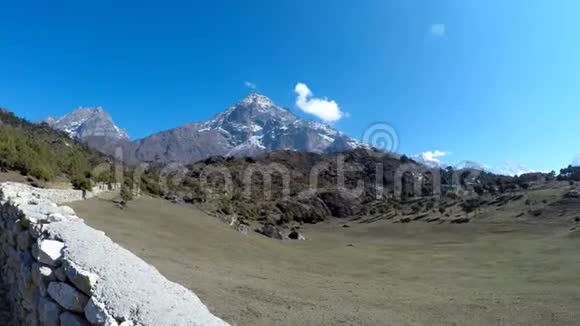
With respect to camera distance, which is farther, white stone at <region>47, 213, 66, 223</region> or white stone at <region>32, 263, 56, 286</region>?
white stone at <region>47, 213, 66, 223</region>

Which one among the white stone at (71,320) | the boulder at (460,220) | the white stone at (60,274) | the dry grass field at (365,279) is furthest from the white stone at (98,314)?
the boulder at (460,220)

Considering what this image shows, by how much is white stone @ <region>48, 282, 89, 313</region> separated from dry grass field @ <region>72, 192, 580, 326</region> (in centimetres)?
414

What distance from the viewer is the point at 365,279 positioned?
65.8 ft

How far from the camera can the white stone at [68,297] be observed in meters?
4.90

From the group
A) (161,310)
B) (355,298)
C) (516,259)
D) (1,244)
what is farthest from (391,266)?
(161,310)

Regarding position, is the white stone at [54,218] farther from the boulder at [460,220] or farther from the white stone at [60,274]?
the boulder at [460,220]

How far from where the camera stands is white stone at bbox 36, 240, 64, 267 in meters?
Result: 5.92

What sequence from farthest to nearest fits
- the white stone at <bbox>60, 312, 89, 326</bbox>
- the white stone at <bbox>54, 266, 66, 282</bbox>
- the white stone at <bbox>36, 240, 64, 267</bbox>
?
1. the white stone at <bbox>36, 240, 64, 267</bbox>
2. the white stone at <bbox>54, 266, 66, 282</bbox>
3. the white stone at <bbox>60, 312, 89, 326</bbox>

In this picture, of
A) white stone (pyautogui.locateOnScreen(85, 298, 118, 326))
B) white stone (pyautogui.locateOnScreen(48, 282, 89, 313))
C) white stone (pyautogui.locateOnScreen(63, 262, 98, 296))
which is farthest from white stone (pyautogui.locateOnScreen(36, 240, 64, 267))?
white stone (pyautogui.locateOnScreen(85, 298, 118, 326))

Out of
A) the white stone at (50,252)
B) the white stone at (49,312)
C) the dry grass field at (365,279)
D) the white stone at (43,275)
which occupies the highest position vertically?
the white stone at (50,252)

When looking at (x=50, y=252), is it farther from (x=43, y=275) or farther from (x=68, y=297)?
(x=68, y=297)

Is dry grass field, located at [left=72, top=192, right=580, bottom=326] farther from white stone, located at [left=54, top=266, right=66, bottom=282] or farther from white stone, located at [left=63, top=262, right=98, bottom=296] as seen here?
white stone, located at [left=63, top=262, right=98, bottom=296]

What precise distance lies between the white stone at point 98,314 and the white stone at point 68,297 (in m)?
0.26

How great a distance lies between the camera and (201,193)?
2530 inches
